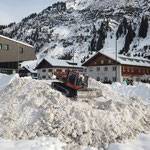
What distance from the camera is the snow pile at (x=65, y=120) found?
7.54m

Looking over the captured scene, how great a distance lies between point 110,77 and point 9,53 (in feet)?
81.1

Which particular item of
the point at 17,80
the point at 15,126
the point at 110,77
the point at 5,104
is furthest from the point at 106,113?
the point at 110,77

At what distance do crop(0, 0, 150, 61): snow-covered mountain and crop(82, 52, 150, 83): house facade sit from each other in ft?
106

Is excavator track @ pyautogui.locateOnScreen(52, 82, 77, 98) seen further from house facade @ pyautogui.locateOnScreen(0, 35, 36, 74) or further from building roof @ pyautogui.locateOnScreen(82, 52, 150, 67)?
building roof @ pyautogui.locateOnScreen(82, 52, 150, 67)

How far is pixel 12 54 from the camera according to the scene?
30.6 metres

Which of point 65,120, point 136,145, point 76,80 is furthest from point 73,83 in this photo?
point 136,145

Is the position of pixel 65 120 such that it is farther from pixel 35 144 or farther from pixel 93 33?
pixel 93 33

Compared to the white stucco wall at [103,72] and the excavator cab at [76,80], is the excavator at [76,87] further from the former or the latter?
the white stucco wall at [103,72]

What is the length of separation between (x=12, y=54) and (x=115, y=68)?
24217 millimetres

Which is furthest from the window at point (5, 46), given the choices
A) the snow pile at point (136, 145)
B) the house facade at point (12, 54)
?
the snow pile at point (136, 145)

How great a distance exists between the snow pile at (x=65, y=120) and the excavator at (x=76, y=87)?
1.25m

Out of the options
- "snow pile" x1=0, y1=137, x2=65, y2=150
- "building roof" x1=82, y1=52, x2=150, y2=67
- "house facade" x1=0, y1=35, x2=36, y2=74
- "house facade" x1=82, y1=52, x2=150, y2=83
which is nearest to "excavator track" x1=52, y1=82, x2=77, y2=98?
"snow pile" x1=0, y1=137, x2=65, y2=150

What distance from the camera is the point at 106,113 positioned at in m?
9.12

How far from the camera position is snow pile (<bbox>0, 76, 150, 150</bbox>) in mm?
7543
